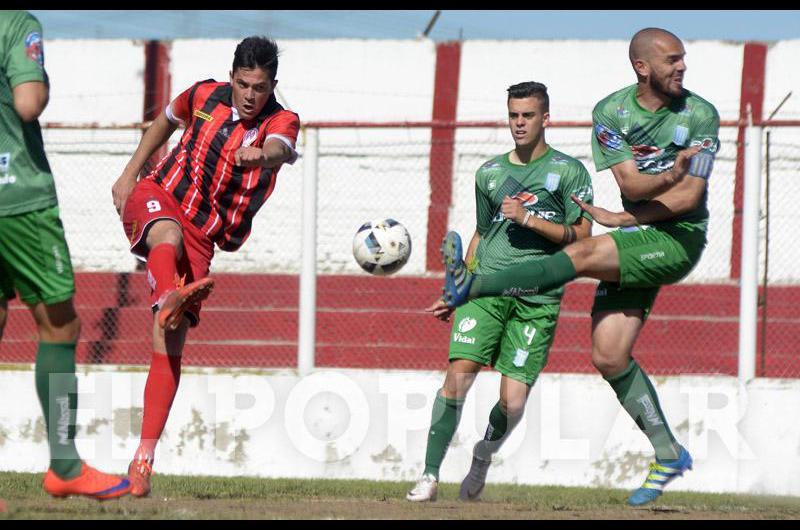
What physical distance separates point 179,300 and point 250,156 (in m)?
0.86

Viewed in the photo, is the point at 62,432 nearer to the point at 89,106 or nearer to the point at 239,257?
the point at 239,257

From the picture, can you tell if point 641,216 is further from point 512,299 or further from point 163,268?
point 163,268

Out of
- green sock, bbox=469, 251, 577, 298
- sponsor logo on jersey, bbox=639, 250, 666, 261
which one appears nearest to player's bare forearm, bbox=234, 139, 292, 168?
green sock, bbox=469, 251, 577, 298

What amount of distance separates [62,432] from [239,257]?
10862mm

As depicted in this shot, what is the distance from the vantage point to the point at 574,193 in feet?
23.1

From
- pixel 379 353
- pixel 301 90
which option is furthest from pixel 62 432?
pixel 301 90

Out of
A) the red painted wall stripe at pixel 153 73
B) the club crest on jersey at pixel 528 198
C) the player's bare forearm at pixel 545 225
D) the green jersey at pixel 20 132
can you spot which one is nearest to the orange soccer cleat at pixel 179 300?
the green jersey at pixel 20 132

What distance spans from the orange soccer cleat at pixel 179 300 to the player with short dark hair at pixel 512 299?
1.92 m

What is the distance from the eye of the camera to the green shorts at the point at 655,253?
6.36 meters

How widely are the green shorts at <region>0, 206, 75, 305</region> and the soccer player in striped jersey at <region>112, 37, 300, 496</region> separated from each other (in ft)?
3.15

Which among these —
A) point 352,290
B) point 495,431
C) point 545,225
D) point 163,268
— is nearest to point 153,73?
point 352,290

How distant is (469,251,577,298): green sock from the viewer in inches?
Result: 243

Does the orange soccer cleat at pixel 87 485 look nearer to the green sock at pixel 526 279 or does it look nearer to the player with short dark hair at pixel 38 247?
the player with short dark hair at pixel 38 247

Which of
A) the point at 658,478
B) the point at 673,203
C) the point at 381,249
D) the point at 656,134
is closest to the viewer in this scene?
the point at 673,203
